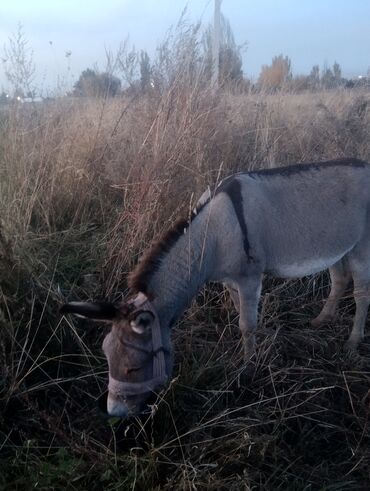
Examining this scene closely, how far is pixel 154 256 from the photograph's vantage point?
132 inches

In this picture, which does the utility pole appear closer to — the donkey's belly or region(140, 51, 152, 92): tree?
region(140, 51, 152, 92): tree

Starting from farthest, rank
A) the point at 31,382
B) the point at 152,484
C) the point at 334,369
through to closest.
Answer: the point at 334,369, the point at 31,382, the point at 152,484

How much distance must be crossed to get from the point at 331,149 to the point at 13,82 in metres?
3.54

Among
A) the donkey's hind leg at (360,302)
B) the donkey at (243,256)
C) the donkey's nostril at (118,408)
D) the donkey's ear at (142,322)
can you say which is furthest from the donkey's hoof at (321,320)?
the donkey's nostril at (118,408)

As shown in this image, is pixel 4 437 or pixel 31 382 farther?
pixel 31 382

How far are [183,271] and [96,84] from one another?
13.0ft

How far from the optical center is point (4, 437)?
10.1 ft

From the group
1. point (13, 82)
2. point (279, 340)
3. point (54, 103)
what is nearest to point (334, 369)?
point (279, 340)

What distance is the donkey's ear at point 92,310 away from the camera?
109 inches

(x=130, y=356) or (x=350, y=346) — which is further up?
(x=130, y=356)

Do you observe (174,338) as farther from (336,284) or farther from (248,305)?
(336,284)

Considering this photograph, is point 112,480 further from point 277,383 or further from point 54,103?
point 54,103

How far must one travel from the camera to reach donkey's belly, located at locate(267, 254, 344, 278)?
404 centimetres

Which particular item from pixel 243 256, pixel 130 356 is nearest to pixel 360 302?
pixel 243 256
